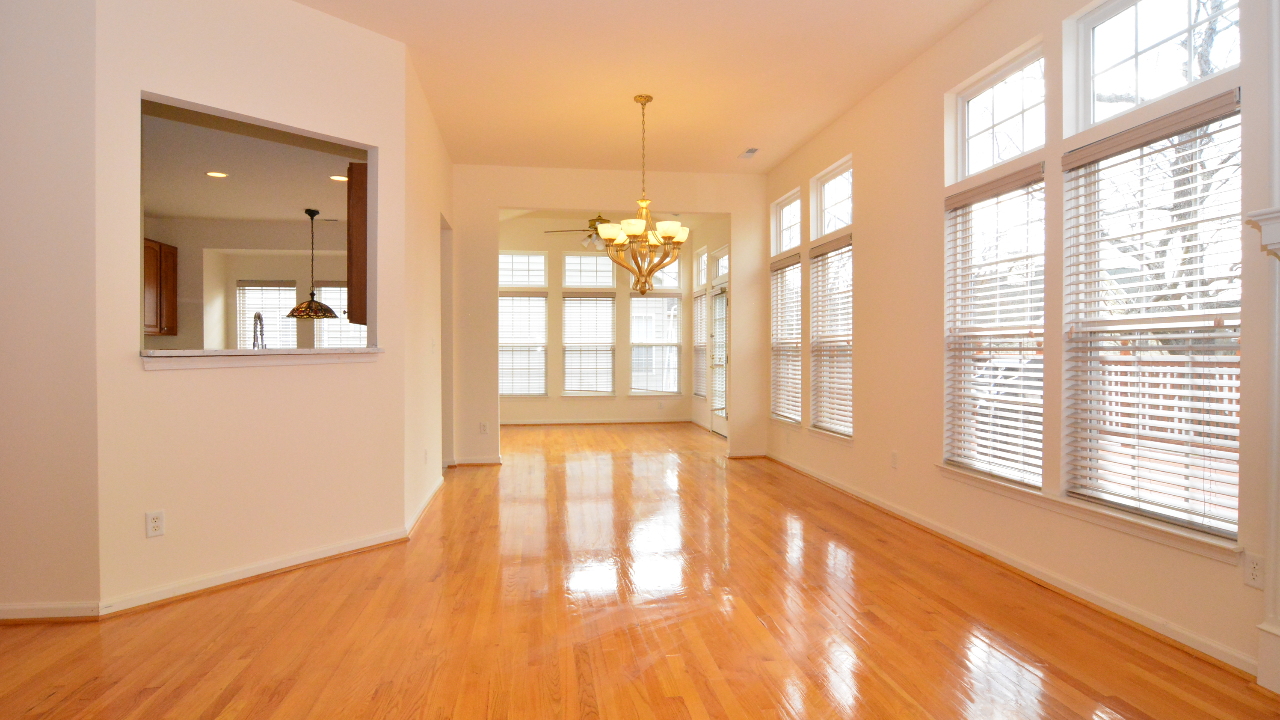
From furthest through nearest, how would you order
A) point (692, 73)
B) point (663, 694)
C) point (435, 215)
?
1. point (435, 215)
2. point (692, 73)
3. point (663, 694)

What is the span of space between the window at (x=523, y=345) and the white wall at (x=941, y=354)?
16.3 feet

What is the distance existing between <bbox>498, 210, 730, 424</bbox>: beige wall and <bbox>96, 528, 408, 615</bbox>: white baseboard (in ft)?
20.6

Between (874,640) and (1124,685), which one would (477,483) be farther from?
(1124,685)

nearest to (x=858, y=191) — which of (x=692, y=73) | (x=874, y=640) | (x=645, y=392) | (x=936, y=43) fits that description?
(x=936, y=43)

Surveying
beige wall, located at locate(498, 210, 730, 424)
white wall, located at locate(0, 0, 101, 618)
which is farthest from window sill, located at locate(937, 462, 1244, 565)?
beige wall, located at locate(498, 210, 730, 424)

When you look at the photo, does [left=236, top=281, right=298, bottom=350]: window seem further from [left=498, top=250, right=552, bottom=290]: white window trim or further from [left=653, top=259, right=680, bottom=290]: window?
[left=653, top=259, right=680, bottom=290]: window

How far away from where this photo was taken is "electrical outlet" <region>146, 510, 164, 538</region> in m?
3.04

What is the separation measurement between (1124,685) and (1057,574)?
3.36 ft

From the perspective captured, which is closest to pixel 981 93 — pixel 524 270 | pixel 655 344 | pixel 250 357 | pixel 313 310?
pixel 250 357

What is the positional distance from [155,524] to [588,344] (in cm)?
769

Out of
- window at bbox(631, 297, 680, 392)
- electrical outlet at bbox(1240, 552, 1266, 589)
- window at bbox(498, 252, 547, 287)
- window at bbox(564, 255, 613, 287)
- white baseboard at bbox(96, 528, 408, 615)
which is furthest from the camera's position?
window at bbox(631, 297, 680, 392)

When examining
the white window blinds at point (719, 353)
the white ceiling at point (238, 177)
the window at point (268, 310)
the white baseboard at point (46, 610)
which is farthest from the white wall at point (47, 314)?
the white window blinds at point (719, 353)

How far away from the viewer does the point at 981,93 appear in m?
3.99

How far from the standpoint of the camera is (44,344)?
9.21ft
